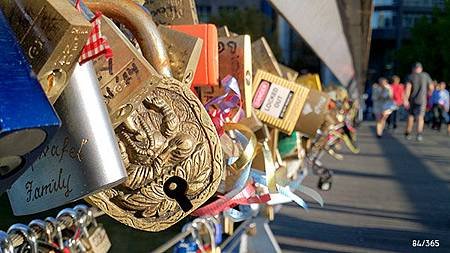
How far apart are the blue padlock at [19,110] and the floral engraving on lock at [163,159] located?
283 millimetres

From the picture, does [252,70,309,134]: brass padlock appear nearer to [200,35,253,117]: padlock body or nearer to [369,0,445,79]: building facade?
[200,35,253,117]: padlock body

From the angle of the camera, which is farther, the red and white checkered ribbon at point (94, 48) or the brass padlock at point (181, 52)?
the brass padlock at point (181, 52)

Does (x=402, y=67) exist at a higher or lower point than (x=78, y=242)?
lower

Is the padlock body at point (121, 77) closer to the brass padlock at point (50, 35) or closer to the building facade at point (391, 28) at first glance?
the brass padlock at point (50, 35)

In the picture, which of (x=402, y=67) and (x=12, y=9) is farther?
(x=402, y=67)

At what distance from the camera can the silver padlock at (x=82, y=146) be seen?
70 centimetres

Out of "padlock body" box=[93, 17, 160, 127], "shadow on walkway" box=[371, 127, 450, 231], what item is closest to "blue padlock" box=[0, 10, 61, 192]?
"padlock body" box=[93, 17, 160, 127]

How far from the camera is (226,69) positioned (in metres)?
1.44

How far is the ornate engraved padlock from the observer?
0.88 meters

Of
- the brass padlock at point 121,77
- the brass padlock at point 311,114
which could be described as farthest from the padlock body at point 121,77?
the brass padlock at point 311,114

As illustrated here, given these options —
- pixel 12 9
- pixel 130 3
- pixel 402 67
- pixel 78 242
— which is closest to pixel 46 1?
pixel 12 9

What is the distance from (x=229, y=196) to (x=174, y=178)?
0.45 metres

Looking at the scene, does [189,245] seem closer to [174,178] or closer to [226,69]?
[226,69]

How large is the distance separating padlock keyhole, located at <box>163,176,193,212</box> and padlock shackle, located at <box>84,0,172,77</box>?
16 cm
